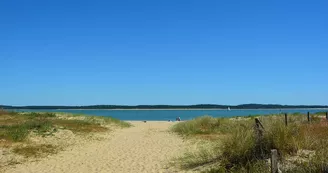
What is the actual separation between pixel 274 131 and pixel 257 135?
0.49m

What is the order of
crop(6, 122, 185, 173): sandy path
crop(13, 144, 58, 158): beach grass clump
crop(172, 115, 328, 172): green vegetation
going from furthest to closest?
crop(13, 144, 58, 158): beach grass clump < crop(6, 122, 185, 173): sandy path < crop(172, 115, 328, 172): green vegetation

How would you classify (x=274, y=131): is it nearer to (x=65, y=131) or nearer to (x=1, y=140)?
(x=1, y=140)

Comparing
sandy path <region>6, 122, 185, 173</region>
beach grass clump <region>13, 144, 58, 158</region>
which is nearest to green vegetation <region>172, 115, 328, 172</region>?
sandy path <region>6, 122, 185, 173</region>

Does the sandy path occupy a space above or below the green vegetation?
below

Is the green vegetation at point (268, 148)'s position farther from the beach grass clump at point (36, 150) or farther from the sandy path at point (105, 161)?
the beach grass clump at point (36, 150)

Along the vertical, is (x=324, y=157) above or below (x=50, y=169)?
above

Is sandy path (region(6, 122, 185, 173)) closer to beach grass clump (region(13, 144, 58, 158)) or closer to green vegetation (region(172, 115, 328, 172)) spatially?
beach grass clump (region(13, 144, 58, 158))

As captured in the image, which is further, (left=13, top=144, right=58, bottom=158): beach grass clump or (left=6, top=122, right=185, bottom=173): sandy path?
(left=13, top=144, right=58, bottom=158): beach grass clump

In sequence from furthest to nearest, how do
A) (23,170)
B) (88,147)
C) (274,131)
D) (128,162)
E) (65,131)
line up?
(65,131) < (88,147) < (128,162) < (23,170) < (274,131)

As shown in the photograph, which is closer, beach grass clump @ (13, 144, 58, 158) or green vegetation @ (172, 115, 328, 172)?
green vegetation @ (172, 115, 328, 172)

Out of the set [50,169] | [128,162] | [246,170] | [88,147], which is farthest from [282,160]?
[88,147]

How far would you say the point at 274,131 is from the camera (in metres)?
10.0

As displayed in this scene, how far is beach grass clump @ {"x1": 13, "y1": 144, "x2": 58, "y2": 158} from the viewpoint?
15.5 meters

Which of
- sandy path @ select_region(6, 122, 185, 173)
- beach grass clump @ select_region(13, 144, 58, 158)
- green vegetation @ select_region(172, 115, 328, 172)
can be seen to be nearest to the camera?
green vegetation @ select_region(172, 115, 328, 172)
